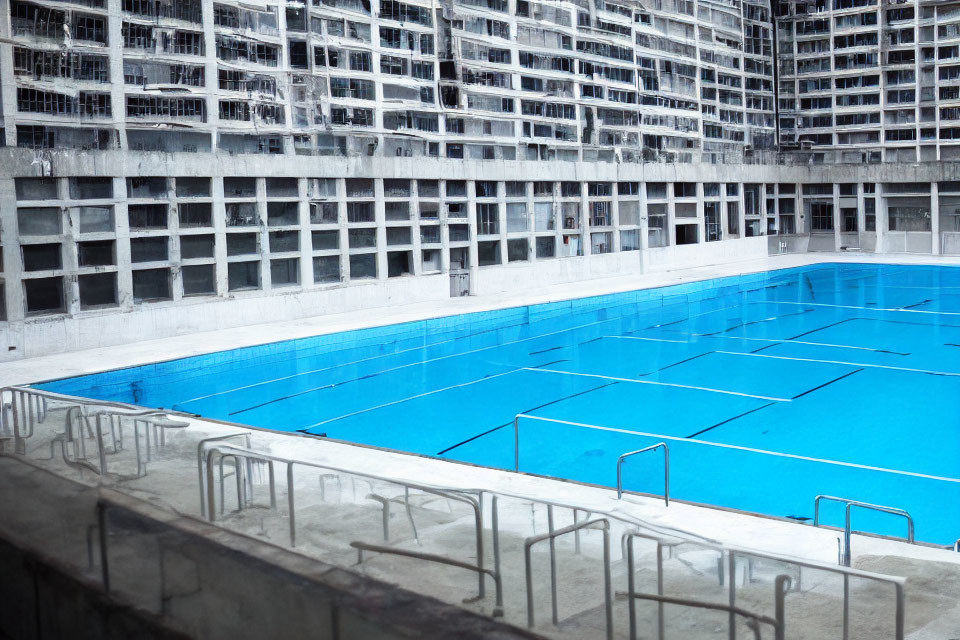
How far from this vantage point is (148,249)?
30.1 metres

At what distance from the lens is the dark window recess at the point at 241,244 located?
3234cm

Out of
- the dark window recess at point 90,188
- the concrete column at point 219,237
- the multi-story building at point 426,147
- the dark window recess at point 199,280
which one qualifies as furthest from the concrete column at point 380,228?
the dark window recess at point 90,188

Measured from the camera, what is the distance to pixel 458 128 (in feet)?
134

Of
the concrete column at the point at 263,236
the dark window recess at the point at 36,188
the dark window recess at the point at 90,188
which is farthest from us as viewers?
the concrete column at the point at 263,236

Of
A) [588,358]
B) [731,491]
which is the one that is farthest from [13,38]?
[731,491]

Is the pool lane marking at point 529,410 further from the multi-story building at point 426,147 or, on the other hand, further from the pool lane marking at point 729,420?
the multi-story building at point 426,147

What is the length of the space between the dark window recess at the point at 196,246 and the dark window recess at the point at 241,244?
761mm

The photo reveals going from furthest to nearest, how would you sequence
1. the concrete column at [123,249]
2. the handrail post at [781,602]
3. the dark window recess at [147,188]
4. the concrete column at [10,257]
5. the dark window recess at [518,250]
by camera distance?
the dark window recess at [518,250] < the dark window recess at [147,188] < the concrete column at [123,249] < the concrete column at [10,257] < the handrail post at [781,602]

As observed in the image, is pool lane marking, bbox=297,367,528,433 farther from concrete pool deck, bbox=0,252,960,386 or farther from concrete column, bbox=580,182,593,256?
concrete column, bbox=580,182,593,256

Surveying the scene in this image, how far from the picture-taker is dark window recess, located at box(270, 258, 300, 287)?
112ft

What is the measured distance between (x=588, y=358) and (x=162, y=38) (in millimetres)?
15665

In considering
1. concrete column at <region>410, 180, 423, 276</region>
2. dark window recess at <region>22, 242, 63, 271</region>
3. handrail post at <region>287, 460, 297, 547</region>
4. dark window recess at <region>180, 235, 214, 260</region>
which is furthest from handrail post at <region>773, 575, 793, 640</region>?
concrete column at <region>410, 180, 423, 276</region>

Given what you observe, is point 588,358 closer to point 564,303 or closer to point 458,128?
Answer: point 564,303

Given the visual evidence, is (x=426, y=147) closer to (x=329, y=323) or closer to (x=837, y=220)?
(x=329, y=323)
